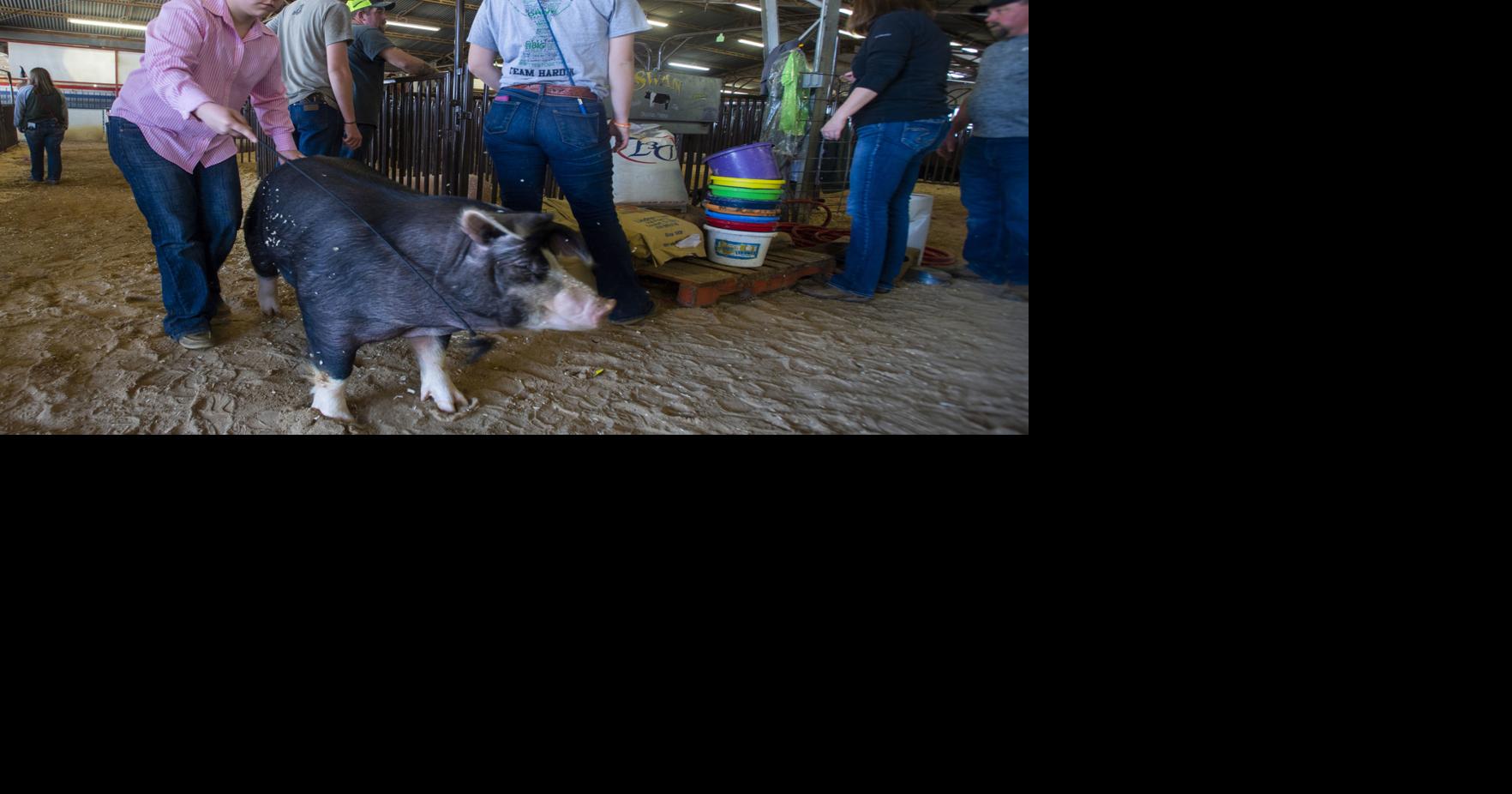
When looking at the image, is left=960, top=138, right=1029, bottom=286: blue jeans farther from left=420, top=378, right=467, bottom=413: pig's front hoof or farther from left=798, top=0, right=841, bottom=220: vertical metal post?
left=420, top=378, right=467, bottom=413: pig's front hoof

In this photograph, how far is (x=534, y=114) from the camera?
6.22ft

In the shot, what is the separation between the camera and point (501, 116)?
76.8 inches

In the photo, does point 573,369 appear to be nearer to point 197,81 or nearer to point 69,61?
point 197,81

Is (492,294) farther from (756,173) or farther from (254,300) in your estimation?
(254,300)

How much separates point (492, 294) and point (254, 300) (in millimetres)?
1433

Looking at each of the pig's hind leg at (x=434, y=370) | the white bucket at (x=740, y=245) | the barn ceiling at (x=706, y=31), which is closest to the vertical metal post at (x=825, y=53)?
the barn ceiling at (x=706, y=31)

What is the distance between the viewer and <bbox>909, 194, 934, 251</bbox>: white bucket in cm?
142

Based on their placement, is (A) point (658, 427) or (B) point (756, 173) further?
(B) point (756, 173)

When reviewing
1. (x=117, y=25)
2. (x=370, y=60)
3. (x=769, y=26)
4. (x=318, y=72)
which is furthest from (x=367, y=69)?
(x=117, y=25)

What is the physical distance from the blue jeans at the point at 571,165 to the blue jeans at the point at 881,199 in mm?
746

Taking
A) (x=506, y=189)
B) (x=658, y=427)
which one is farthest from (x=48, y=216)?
(x=658, y=427)

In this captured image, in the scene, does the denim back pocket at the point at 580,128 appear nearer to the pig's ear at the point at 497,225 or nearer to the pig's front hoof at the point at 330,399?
the pig's ear at the point at 497,225

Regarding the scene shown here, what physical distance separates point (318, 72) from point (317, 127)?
0.19 metres

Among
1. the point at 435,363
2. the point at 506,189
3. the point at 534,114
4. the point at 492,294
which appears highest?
the point at 534,114
